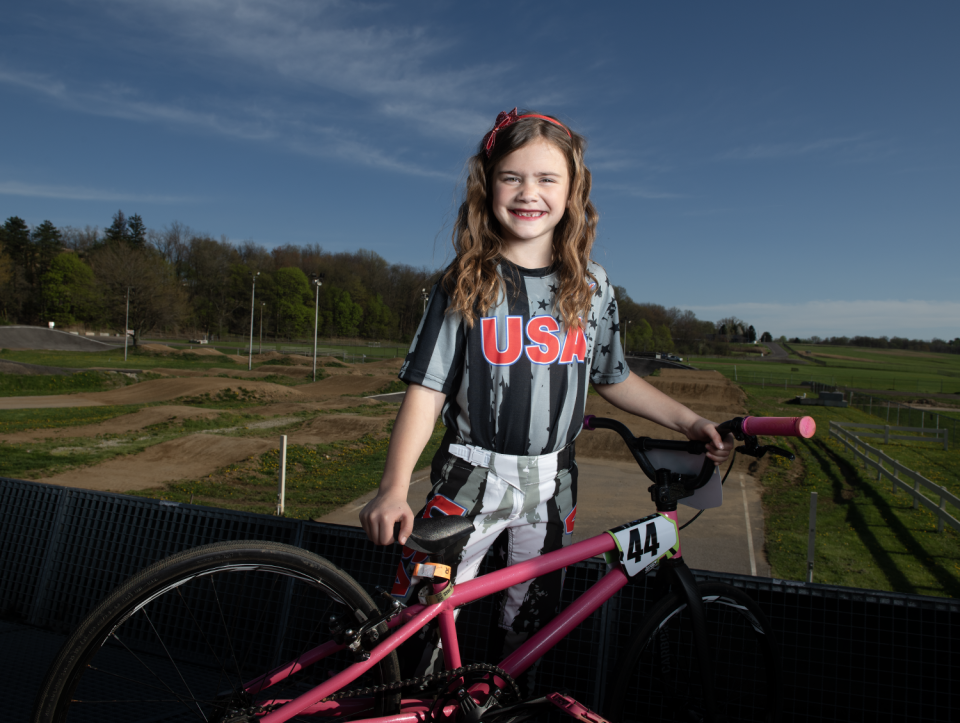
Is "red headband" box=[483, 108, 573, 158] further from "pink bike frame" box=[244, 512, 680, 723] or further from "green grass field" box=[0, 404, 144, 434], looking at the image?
"green grass field" box=[0, 404, 144, 434]

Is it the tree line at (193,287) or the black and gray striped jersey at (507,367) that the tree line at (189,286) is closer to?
the tree line at (193,287)

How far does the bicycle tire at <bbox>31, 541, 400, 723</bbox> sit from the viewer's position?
1383 mm

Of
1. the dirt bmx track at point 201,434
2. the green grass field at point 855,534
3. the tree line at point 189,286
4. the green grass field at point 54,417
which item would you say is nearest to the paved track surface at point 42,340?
the tree line at point 189,286

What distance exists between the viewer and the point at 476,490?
1.63 meters

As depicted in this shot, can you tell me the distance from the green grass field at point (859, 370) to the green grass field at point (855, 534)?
61635 mm

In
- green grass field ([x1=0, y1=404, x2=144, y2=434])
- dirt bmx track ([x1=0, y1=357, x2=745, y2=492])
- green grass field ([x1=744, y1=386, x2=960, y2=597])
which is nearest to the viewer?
green grass field ([x1=744, y1=386, x2=960, y2=597])

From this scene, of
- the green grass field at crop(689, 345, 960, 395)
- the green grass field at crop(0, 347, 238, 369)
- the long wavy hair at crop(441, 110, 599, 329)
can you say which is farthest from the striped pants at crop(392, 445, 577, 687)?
the green grass field at crop(689, 345, 960, 395)

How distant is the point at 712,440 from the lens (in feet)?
6.18

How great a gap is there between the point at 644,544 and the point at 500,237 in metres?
0.99

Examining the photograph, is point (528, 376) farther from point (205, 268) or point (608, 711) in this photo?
point (205, 268)

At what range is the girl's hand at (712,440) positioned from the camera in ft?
6.15

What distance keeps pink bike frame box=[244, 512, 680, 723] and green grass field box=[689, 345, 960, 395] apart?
7813cm

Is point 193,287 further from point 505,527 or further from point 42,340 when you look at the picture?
point 505,527

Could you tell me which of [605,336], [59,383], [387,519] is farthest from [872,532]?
[59,383]
